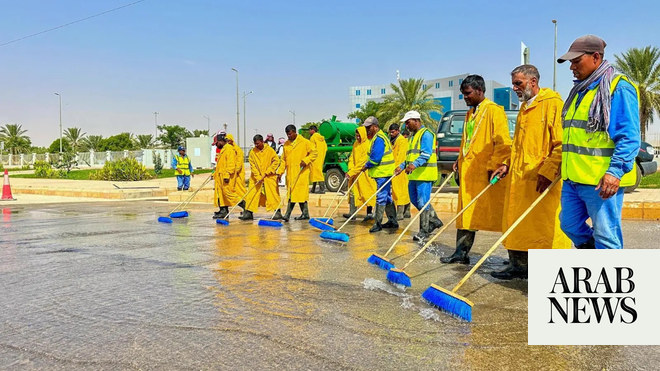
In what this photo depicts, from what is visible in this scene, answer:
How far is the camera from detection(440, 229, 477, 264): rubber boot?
5152 mm

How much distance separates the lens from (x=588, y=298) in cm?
276

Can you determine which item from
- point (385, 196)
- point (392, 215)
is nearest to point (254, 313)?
point (385, 196)

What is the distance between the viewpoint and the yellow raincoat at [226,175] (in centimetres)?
987

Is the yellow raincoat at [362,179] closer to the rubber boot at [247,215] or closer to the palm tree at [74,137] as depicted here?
the rubber boot at [247,215]

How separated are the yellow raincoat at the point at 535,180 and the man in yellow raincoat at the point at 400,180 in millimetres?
3964

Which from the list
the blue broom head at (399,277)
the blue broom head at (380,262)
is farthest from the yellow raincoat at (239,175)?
the blue broom head at (399,277)

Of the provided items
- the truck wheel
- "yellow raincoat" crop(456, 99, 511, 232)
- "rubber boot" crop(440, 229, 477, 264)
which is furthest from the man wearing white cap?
the truck wheel

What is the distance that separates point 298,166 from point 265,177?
24.5 inches

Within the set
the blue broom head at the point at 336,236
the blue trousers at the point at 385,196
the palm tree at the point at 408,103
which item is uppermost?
the palm tree at the point at 408,103

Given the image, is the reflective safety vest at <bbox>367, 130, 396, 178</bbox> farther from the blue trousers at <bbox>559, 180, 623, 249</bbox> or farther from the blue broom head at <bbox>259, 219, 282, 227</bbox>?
the blue trousers at <bbox>559, 180, 623, 249</bbox>

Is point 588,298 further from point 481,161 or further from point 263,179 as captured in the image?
point 263,179

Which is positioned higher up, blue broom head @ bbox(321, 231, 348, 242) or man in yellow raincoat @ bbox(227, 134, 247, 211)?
man in yellow raincoat @ bbox(227, 134, 247, 211)

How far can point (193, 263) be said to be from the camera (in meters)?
5.41

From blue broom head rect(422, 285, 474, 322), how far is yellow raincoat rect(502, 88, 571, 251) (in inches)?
41.0
